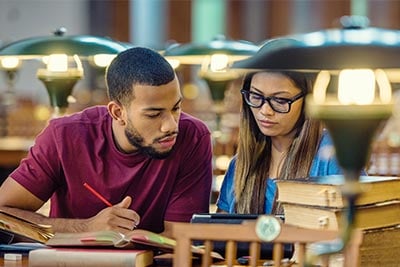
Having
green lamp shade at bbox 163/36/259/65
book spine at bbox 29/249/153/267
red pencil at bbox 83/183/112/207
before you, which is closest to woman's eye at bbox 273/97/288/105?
red pencil at bbox 83/183/112/207

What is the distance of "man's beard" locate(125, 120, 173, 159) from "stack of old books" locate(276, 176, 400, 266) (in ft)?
1.59

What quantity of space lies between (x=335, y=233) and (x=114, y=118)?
1.18 m

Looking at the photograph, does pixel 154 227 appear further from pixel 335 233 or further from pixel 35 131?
pixel 35 131

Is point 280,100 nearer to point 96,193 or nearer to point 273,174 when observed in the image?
point 273,174

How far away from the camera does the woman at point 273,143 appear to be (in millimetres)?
3811

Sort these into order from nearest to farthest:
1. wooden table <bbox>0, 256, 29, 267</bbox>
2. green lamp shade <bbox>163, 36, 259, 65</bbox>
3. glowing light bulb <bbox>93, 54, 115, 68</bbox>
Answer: wooden table <bbox>0, 256, 29, 267</bbox> → glowing light bulb <bbox>93, 54, 115, 68</bbox> → green lamp shade <bbox>163, 36, 259, 65</bbox>

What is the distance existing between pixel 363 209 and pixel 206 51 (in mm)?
2709

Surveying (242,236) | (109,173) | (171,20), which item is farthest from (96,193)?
(171,20)

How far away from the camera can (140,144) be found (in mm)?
3793

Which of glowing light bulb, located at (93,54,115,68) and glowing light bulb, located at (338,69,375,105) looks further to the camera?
glowing light bulb, located at (93,54,115,68)

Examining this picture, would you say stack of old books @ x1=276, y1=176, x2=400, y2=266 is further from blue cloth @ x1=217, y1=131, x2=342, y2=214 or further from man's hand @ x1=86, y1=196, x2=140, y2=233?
man's hand @ x1=86, y1=196, x2=140, y2=233

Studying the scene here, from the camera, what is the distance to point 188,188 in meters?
3.98

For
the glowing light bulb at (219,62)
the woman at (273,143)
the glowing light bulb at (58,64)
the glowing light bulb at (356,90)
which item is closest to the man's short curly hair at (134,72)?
the woman at (273,143)

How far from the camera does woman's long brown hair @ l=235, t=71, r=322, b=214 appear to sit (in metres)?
3.84
